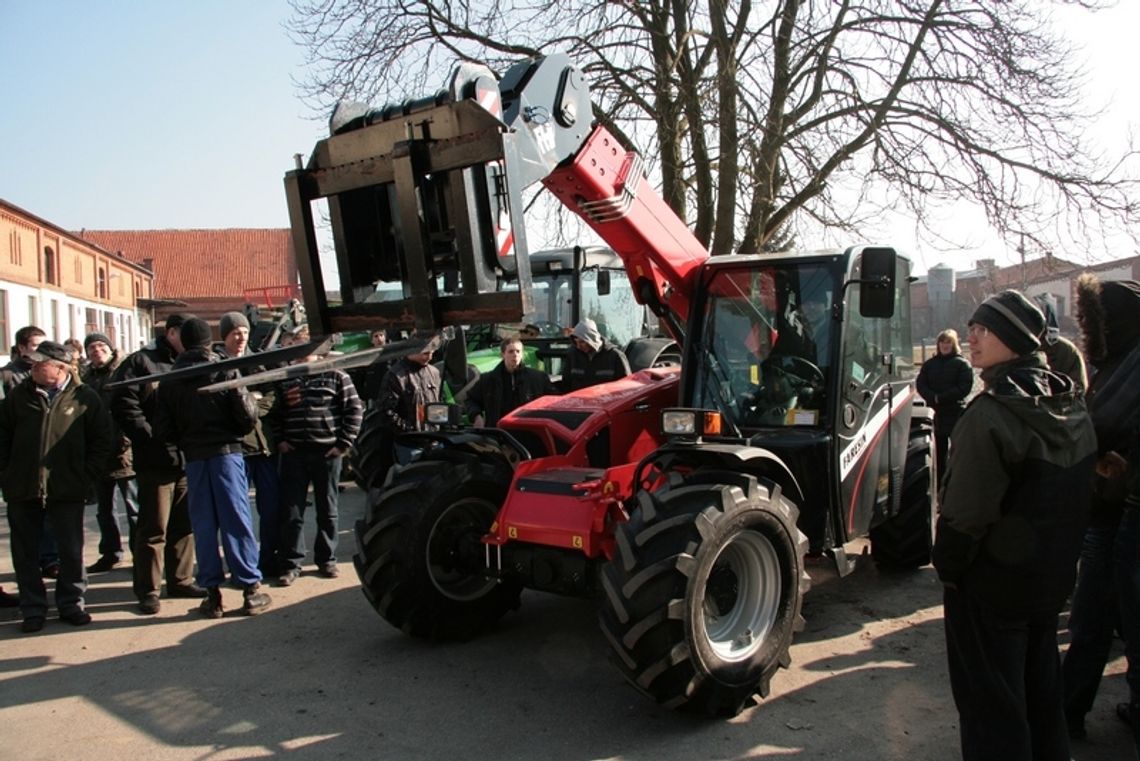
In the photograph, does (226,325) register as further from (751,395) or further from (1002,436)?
(1002,436)

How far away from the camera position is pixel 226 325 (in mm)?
6148

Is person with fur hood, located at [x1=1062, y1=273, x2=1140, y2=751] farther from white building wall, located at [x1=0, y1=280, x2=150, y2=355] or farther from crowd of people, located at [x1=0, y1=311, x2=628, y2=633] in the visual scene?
white building wall, located at [x1=0, y1=280, x2=150, y2=355]

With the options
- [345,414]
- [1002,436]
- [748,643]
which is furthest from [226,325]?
[1002,436]

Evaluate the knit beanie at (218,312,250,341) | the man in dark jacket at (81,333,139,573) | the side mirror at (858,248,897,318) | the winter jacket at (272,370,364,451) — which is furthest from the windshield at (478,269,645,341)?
the side mirror at (858,248,897,318)

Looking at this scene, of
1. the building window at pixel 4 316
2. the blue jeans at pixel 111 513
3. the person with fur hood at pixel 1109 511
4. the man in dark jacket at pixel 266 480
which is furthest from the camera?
the building window at pixel 4 316

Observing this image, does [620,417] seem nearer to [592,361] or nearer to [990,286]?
[592,361]

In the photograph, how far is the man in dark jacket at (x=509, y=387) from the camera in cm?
777

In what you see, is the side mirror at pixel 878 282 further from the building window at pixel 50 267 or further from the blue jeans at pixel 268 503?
the building window at pixel 50 267

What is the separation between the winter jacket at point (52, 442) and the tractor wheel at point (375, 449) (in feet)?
8.11

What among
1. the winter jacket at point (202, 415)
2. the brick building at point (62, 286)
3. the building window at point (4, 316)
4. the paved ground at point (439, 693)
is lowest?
the paved ground at point (439, 693)

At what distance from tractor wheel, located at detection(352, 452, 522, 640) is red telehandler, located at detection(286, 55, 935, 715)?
0.01 meters

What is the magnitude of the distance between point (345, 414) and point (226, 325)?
124cm

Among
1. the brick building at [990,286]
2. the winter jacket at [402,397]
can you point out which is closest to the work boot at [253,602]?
the winter jacket at [402,397]

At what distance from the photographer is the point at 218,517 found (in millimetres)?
5934
